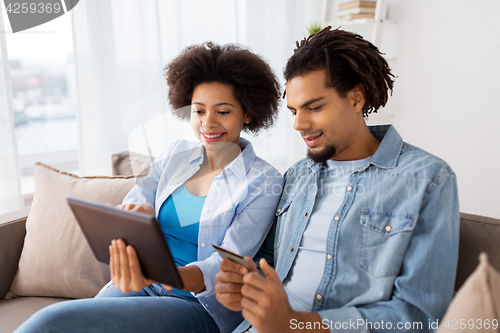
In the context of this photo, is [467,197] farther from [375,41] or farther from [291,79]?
[291,79]

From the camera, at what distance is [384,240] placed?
93 centimetres

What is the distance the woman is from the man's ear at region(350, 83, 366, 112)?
31cm

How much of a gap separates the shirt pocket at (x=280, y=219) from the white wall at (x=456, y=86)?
1462 mm

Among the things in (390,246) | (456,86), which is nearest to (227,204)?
(390,246)

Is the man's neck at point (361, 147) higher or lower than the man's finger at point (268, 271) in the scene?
higher

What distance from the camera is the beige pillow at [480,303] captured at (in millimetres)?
568

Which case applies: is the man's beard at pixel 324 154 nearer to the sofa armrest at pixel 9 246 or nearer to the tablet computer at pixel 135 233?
the tablet computer at pixel 135 233

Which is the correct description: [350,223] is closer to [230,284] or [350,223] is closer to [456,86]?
[230,284]

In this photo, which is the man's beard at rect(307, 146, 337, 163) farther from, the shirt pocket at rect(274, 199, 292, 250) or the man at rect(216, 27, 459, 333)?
the shirt pocket at rect(274, 199, 292, 250)

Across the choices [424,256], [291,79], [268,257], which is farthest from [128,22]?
[424,256]

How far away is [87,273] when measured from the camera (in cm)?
132

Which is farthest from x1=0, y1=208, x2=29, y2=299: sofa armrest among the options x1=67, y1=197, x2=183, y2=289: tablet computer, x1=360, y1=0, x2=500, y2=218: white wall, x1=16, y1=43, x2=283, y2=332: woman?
x1=360, y1=0, x2=500, y2=218: white wall

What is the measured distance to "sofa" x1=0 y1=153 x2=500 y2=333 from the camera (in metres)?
0.95

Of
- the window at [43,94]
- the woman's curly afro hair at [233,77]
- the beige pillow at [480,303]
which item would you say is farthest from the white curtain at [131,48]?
the beige pillow at [480,303]
